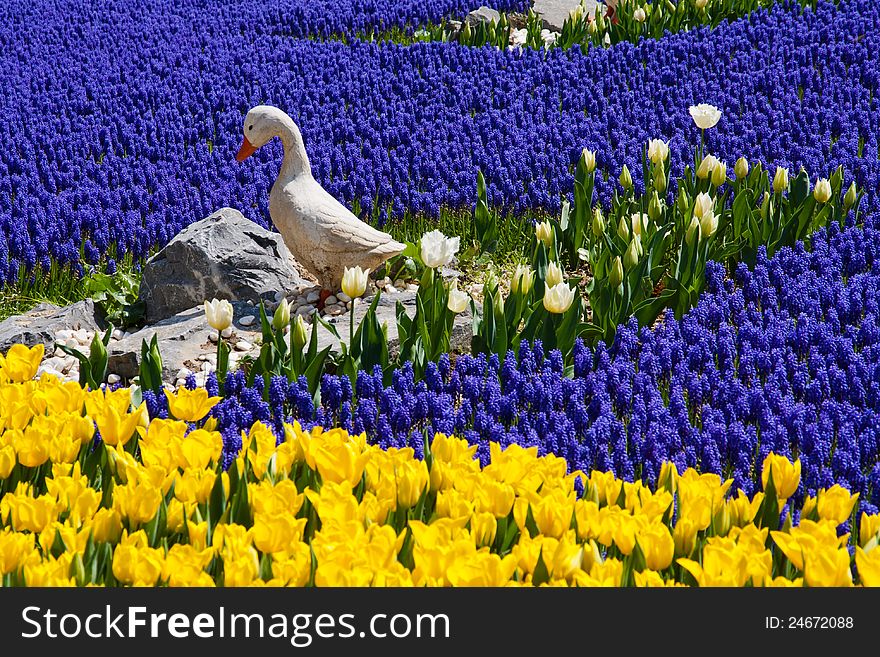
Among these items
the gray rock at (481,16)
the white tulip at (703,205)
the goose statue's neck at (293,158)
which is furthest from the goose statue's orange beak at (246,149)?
the gray rock at (481,16)

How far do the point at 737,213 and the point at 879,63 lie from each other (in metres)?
4.12

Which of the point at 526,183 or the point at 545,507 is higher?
the point at 526,183

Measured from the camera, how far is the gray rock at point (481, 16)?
1173 cm

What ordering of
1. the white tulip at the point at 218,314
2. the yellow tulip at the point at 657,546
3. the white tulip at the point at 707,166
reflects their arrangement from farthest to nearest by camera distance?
the white tulip at the point at 707,166
the white tulip at the point at 218,314
the yellow tulip at the point at 657,546

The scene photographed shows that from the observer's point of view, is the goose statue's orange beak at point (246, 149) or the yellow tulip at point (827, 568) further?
the goose statue's orange beak at point (246, 149)

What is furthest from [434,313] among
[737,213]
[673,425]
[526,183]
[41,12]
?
[41,12]

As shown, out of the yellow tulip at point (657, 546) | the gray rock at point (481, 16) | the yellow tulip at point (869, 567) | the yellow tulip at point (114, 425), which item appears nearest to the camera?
the yellow tulip at point (869, 567)

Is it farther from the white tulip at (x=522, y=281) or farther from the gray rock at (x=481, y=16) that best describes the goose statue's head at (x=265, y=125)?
the gray rock at (x=481, y=16)

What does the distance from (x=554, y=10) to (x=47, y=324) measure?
29.5 ft

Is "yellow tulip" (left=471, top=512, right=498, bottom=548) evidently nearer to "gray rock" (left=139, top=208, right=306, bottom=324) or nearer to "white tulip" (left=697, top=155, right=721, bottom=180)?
"gray rock" (left=139, top=208, right=306, bottom=324)

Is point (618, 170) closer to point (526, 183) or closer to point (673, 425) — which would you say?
point (526, 183)

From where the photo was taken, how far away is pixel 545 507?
247 cm

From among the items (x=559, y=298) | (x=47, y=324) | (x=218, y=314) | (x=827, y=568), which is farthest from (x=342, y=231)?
(x=827, y=568)

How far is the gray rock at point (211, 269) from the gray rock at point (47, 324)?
0.30 meters
